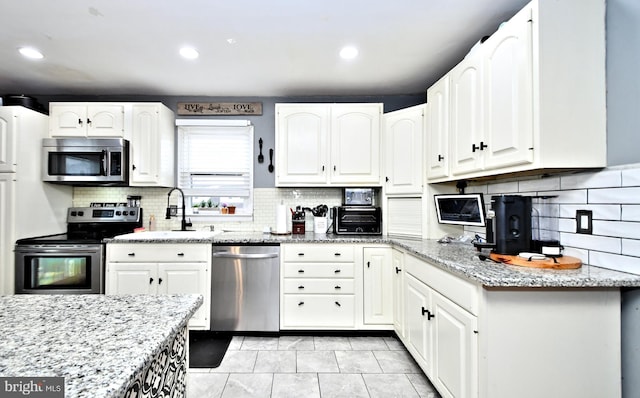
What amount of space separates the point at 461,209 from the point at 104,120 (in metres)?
3.48

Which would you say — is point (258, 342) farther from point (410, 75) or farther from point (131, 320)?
point (410, 75)

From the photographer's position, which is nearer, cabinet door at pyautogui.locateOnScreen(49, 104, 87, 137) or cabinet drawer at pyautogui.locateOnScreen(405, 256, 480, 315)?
cabinet drawer at pyautogui.locateOnScreen(405, 256, 480, 315)

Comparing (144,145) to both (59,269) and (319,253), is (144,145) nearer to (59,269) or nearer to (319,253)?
(59,269)

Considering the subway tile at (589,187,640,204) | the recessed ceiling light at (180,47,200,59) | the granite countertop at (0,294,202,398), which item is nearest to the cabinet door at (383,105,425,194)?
the subway tile at (589,187,640,204)

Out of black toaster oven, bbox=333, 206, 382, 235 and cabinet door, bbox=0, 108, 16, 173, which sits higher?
cabinet door, bbox=0, 108, 16, 173

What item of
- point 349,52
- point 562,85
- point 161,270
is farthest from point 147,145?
point 562,85

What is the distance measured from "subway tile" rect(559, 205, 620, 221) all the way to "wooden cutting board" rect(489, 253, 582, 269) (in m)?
0.24

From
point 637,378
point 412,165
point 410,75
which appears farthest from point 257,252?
point 637,378

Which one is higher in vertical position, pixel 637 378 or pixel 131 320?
pixel 131 320

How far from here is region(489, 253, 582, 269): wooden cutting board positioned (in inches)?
57.4

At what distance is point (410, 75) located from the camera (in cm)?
287

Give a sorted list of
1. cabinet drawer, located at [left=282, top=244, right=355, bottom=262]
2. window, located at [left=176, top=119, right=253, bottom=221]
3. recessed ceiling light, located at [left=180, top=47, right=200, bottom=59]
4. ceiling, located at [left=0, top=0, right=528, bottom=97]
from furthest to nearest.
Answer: window, located at [left=176, top=119, right=253, bottom=221] → cabinet drawer, located at [left=282, top=244, right=355, bottom=262] → recessed ceiling light, located at [left=180, top=47, right=200, bottom=59] → ceiling, located at [left=0, top=0, right=528, bottom=97]

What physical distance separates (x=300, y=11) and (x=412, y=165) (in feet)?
5.26
